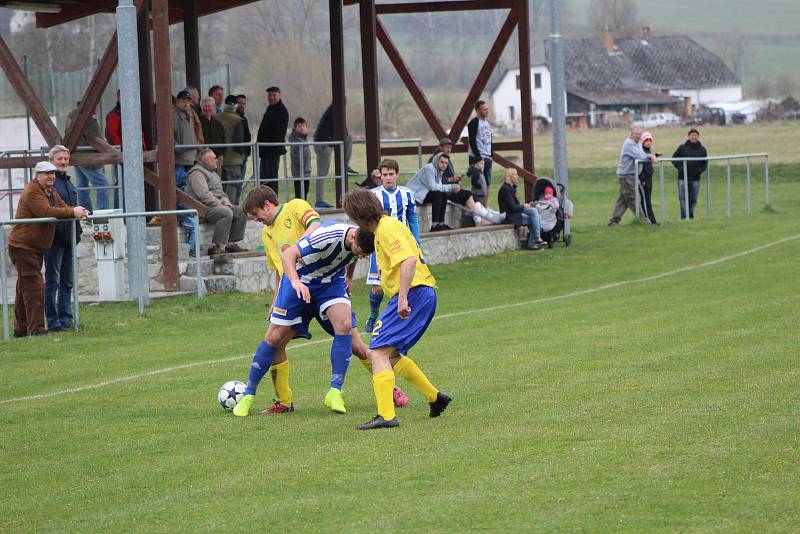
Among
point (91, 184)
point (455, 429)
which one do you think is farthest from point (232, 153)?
point (455, 429)

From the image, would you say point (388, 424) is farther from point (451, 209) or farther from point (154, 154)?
point (451, 209)

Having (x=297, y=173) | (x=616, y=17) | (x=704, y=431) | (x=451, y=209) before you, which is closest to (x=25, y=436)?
(x=704, y=431)

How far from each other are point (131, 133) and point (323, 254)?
8.60 m

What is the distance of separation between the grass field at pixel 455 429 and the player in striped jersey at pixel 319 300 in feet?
1.21

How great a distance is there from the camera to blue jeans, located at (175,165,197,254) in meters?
17.6

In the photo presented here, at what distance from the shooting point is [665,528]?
5.86 metres

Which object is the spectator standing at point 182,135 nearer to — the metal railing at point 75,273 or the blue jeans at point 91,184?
the blue jeans at point 91,184

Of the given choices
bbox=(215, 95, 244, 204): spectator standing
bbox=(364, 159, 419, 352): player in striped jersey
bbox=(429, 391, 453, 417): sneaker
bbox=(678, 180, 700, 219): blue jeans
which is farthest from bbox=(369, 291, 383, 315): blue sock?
bbox=(678, 180, 700, 219): blue jeans

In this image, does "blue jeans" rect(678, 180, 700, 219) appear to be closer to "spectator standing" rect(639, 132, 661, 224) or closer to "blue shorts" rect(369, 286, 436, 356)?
"spectator standing" rect(639, 132, 661, 224)

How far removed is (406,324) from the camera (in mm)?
8625

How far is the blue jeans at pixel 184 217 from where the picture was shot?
695 inches

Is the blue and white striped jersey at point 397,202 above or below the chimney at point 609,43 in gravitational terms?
below

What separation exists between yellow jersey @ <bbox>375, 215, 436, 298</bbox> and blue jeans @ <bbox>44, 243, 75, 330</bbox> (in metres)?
6.79

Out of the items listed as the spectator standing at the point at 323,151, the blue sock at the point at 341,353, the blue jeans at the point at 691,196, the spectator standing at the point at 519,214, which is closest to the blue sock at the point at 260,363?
the blue sock at the point at 341,353
